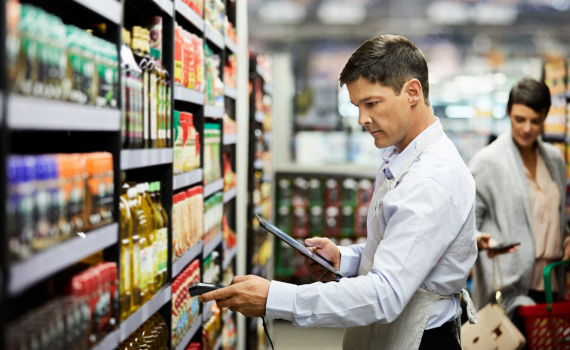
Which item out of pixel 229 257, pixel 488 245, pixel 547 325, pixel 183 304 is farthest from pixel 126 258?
pixel 229 257

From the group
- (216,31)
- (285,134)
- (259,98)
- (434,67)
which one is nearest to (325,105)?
(285,134)

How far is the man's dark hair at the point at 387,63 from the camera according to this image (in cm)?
174

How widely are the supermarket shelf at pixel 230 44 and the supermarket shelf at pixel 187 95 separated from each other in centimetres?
99

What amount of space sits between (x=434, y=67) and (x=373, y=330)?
785 centimetres

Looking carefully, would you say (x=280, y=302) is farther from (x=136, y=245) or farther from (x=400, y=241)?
(x=136, y=245)

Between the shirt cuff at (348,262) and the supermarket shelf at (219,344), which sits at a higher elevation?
the shirt cuff at (348,262)

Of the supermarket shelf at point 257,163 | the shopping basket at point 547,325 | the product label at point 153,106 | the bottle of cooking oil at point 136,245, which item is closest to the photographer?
the bottle of cooking oil at point 136,245

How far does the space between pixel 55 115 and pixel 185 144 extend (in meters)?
1.45

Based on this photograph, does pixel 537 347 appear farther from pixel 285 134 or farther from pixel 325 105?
pixel 325 105

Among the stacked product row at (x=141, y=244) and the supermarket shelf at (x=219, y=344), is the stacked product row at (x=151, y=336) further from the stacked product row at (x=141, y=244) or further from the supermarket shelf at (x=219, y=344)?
the supermarket shelf at (x=219, y=344)

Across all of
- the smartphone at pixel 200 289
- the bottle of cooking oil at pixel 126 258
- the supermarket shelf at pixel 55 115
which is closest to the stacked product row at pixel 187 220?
the bottle of cooking oil at pixel 126 258

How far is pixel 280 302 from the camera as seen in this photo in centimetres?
163

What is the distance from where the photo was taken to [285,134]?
756cm

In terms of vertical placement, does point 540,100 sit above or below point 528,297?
above
